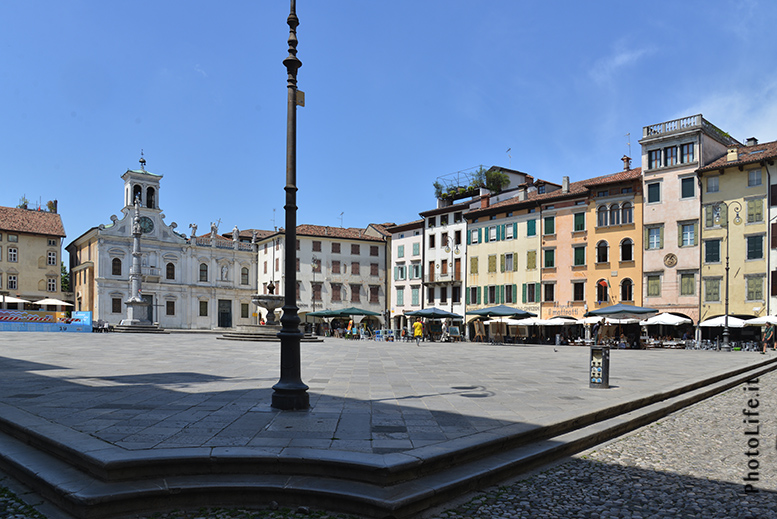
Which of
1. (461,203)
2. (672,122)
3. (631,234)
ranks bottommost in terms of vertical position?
(631,234)

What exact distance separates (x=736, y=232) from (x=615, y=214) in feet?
26.1

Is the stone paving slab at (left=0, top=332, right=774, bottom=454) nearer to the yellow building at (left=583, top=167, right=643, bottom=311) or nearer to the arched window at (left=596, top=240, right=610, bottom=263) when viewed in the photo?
the yellow building at (left=583, top=167, right=643, bottom=311)

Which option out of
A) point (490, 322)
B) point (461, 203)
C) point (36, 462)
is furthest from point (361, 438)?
point (461, 203)

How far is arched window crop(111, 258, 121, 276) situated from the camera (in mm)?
61031

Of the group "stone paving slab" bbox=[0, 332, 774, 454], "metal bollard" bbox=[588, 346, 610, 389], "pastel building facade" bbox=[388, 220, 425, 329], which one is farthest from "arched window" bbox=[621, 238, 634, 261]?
"metal bollard" bbox=[588, 346, 610, 389]

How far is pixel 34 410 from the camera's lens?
7.48m

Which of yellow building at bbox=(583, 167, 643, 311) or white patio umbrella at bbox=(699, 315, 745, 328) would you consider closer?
white patio umbrella at bbox=(699, 315, 745, 328)

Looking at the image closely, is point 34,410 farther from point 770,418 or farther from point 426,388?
point 770,418

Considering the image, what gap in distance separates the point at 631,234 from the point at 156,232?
4739 cm

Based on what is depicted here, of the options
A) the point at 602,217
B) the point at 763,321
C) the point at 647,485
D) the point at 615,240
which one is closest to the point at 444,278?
the point at 602,217

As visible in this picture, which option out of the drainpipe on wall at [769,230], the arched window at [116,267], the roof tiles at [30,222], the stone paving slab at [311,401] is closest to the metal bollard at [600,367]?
the stone paving slab at [311,401]

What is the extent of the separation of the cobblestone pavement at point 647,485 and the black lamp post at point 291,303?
2.96 m

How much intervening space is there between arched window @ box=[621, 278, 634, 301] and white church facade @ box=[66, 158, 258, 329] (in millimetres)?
41983

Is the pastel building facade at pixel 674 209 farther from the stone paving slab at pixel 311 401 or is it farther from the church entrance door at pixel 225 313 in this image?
the church entrance door at pixel 225 313
